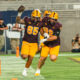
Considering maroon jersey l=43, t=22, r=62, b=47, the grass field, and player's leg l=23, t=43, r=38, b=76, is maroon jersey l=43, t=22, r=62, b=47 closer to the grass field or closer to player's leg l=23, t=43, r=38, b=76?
player's leg l=23, t=43, r=38, b=76

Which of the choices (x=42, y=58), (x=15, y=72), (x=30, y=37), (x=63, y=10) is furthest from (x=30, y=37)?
(x=63, y=10)

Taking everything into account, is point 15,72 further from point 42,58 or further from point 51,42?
point 51,42

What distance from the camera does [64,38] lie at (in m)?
23.7

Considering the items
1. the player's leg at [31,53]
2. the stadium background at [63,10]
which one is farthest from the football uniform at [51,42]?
the stadium background at [63,10]

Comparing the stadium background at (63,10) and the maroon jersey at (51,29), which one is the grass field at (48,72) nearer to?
the maroon jersey at (51,29)

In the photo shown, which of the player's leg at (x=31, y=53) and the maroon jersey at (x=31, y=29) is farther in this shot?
the maroon jersey at (x=31, y=29)

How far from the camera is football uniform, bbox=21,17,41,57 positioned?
1043cm

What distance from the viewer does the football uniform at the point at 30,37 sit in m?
10.4

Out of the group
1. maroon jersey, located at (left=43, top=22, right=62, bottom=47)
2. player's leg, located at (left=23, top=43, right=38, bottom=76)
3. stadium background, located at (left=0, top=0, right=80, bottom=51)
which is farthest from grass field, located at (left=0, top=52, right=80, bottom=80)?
stadium background, located at (left=0, top=0, right=80, bottom=51)

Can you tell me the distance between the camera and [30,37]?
34.5ft

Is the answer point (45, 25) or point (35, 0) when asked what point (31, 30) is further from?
point (35, 0)

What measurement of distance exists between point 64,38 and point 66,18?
1.31 m

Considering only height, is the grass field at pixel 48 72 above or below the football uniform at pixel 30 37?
below

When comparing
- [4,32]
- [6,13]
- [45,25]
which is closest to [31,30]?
[45,25]
